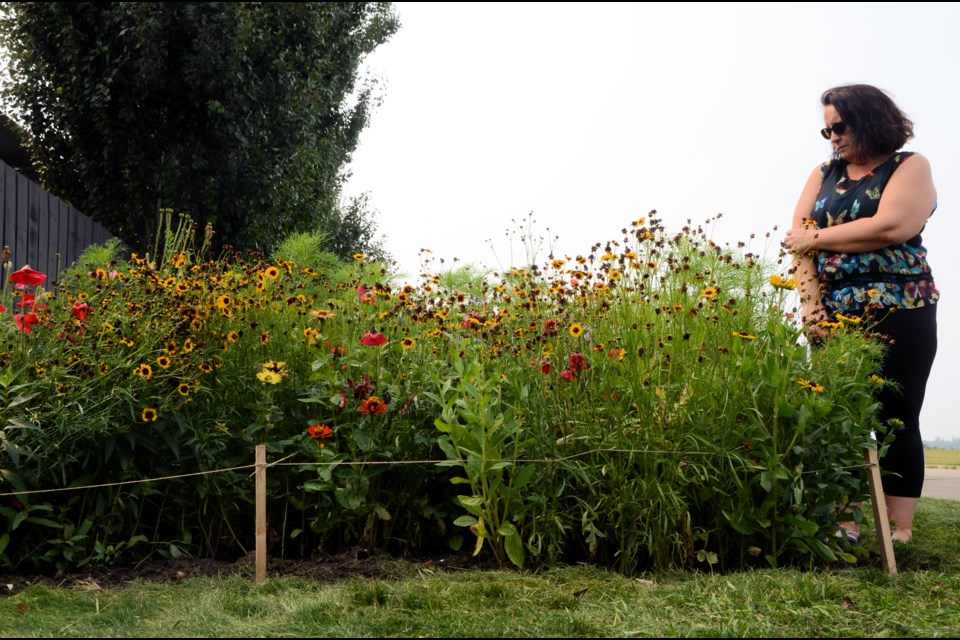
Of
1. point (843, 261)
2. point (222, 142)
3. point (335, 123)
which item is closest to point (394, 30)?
point (335, 123)

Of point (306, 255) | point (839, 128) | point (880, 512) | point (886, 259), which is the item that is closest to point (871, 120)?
point (839, 128)

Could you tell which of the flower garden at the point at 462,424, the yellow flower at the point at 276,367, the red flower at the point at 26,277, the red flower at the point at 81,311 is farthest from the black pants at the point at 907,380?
the red flower at the point at 26,277

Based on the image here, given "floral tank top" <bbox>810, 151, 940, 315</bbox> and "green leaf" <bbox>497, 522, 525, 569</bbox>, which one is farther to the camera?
"floral tank top" <bbox>810, 151, 940, 315</bbox>

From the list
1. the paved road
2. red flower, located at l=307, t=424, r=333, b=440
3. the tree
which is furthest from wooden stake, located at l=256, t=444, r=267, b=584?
the tree

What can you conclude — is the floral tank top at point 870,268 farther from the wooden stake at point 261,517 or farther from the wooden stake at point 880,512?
the wooden stake at point 261,517

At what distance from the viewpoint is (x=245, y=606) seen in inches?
103

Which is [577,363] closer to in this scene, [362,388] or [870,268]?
[362,388]

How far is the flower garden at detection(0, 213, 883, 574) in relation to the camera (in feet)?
10.1

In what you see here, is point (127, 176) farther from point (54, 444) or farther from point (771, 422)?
point (771, 422)

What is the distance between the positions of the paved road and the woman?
212cm

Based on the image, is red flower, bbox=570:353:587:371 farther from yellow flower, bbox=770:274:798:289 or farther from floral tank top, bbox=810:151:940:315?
floral tank top, bbox=810:151:940:315

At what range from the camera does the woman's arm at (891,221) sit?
354cm

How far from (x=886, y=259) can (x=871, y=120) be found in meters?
0.61

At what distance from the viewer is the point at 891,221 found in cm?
352
